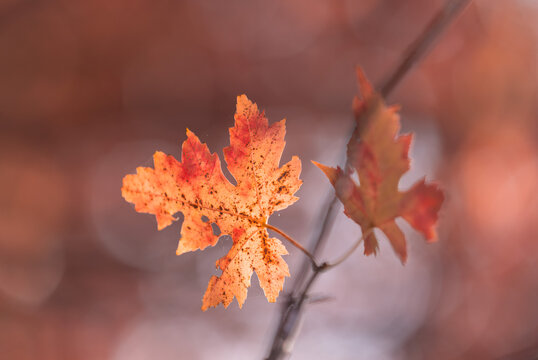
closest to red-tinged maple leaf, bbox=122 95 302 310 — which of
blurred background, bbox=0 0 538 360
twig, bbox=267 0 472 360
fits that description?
twig, bbox=267 0 472 360

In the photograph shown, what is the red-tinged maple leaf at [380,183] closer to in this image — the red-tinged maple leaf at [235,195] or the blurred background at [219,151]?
the red-tinged maple leaf at [235,195]

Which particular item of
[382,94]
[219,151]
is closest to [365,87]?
[382,94]

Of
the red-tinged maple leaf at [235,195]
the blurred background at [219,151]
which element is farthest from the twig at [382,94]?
the blurred background at [219,151]

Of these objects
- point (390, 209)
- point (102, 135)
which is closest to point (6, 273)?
Result: point (102, 135)

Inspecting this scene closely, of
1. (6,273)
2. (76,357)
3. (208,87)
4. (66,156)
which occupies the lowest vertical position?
(76,357)

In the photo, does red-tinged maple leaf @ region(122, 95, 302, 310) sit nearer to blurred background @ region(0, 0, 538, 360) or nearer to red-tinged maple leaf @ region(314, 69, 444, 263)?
red-tinged maple leaf @ region(314, 69, 444, 263)

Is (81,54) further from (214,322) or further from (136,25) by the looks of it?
(214,322)

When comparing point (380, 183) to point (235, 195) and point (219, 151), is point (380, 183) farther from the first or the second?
point (219, 151)
